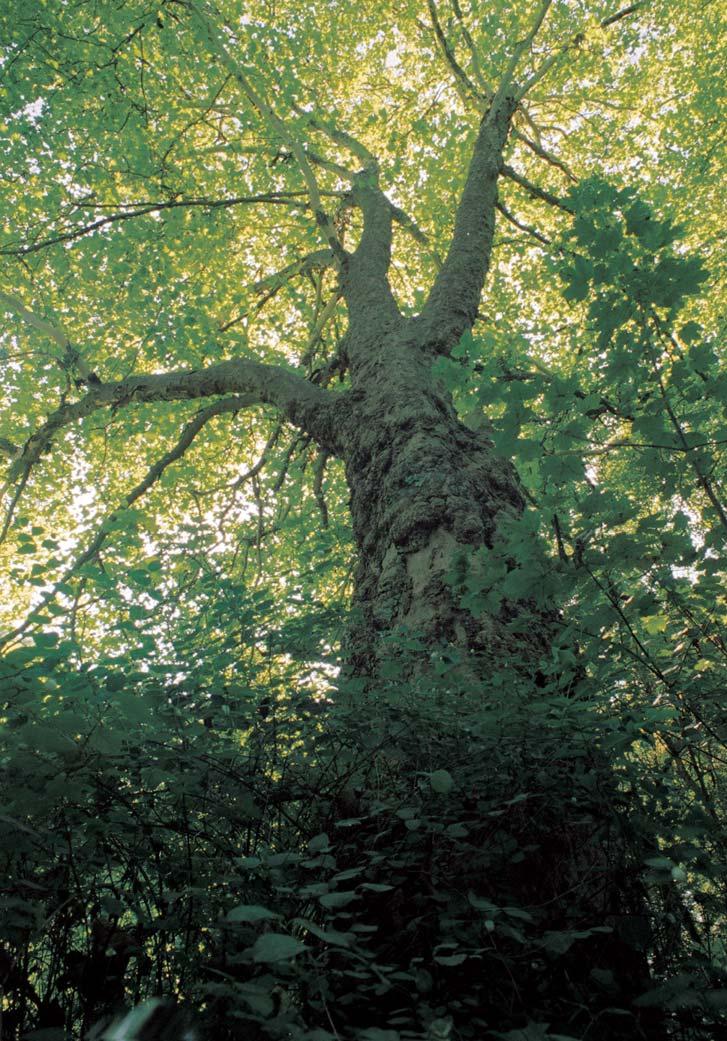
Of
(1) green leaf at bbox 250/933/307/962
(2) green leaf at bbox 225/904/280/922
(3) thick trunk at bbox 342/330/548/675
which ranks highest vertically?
(3) thick trunk at bbox 342/330/548/675

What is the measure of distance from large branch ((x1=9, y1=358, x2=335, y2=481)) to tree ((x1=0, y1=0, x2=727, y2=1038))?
0.11 ft

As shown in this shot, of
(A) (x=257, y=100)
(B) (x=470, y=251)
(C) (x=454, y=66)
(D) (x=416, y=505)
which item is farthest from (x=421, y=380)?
(C) (x=454, y=66)

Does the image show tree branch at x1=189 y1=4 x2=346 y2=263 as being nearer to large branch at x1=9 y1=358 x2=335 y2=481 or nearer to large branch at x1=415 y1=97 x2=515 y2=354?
large branch at x1=415 y1=97 x2=515 y2=354

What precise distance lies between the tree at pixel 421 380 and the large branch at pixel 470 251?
0.04 m

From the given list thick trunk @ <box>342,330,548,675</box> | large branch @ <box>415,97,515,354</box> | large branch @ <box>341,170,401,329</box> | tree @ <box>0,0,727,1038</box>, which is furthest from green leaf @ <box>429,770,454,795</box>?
large branch @ <box>341,170,401,329</box>

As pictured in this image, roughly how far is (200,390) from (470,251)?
2.95 metres

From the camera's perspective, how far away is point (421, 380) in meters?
4.53

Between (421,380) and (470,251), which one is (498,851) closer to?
(421,380)

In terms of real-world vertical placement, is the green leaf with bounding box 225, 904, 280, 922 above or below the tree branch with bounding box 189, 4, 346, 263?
below

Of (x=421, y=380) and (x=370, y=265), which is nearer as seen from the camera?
(x=421, y=380)

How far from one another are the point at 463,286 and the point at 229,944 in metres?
5.45

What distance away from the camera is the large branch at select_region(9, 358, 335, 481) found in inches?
215

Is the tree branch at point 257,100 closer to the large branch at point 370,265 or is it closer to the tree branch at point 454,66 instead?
the large branch at point 370,265

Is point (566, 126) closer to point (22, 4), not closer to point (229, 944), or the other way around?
point (22, 4)
